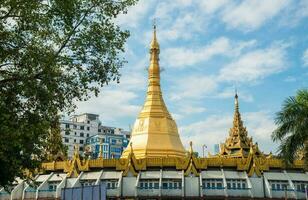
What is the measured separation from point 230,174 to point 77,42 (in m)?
36.7

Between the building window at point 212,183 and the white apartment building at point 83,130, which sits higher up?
the white apartment building at point 83,130

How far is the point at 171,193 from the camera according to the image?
51938 millimetres

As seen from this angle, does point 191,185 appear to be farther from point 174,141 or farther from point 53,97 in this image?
point 53,97

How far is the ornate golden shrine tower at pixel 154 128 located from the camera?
2539 inches

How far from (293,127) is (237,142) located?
131 ft

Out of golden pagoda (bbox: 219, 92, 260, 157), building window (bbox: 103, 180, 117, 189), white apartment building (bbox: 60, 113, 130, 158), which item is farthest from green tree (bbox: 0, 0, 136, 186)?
white apartment building (bbox: 60, 113, 130, 158)

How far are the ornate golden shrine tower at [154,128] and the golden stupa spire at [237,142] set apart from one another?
6552mm

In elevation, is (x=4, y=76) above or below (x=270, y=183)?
above

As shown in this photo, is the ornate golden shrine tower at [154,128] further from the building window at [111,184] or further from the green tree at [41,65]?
the green tree at [41,65]

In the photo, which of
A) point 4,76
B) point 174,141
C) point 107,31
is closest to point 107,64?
point 107,31

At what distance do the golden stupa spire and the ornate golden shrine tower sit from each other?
655 centimetres

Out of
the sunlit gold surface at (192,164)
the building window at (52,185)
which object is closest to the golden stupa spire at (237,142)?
the sunlit gold surface at (192,164)

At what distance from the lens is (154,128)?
220 feet

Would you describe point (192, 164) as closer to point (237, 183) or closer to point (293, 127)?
point (237, 183)
